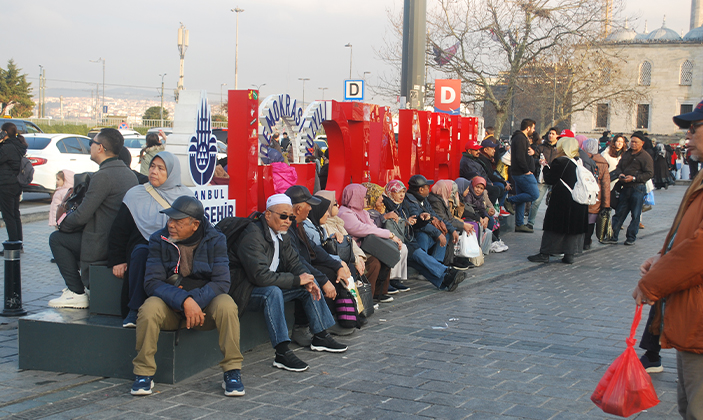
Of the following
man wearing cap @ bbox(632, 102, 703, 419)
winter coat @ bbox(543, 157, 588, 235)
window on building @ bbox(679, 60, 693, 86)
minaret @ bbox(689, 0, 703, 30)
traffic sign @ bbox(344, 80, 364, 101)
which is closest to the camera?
man wearing cap @ bbox(632, 102, 703, 419)

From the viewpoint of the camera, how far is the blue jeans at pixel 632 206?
12.4 m

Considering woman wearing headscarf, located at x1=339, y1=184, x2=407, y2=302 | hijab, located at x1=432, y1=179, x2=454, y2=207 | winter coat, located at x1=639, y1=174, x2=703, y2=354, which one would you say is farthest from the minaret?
winter coat, located at x1=639, y1=174, x2=703, y2=354

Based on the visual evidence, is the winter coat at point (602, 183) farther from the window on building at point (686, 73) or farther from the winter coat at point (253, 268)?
the window on building at point (686, 73)

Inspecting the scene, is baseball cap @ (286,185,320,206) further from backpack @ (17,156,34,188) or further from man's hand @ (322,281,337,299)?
backpack @ (17,156,34,188)

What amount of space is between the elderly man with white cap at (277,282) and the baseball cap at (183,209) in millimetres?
683

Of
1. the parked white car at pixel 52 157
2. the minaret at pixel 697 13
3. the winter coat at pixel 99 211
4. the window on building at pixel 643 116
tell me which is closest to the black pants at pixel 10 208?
the winter coat at pixel 99 211

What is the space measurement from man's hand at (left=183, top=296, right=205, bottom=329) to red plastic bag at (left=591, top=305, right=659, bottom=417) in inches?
101

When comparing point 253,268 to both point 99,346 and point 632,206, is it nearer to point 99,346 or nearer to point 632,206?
point 99,346

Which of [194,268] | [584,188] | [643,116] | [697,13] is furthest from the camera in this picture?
[697,13]

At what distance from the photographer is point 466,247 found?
938 centimetres

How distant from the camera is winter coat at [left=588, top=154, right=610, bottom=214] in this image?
11.5 m

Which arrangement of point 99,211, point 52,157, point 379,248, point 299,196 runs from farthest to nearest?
1. point 52,157
2. point 379,248
3. point 299,196
4. point 99,211

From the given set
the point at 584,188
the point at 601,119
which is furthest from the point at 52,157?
the point at 601,119

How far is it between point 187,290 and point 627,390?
2911 mm
